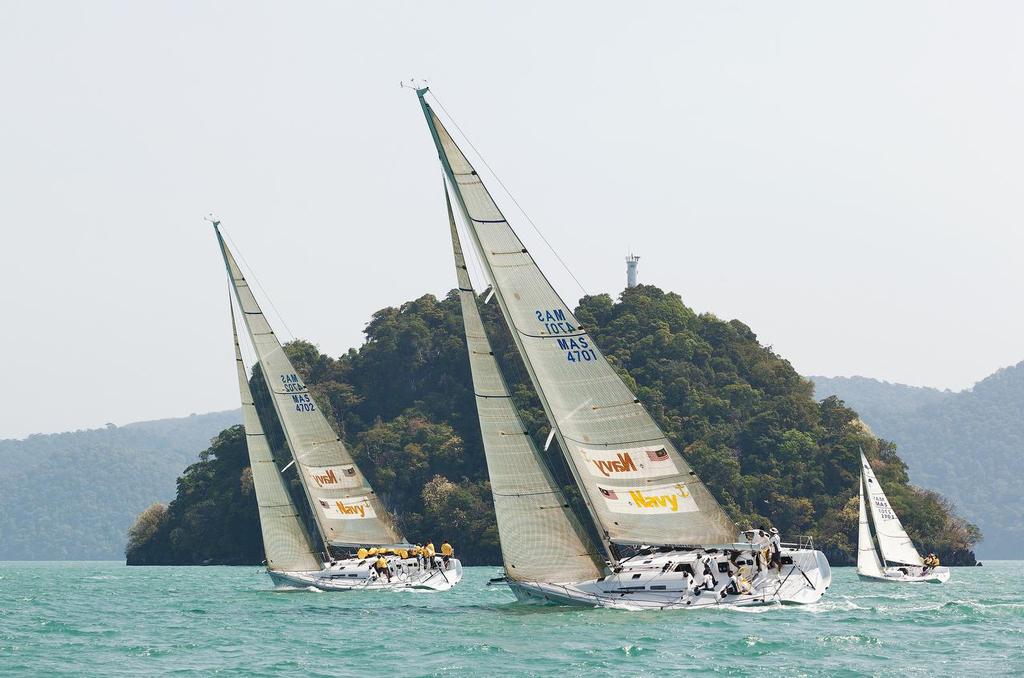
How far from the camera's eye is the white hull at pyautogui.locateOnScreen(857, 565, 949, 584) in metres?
66.0

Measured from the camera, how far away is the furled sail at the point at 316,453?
54.1 metres

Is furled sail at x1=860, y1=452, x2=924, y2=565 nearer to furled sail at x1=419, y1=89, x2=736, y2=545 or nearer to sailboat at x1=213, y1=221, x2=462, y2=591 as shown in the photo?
sailboat at x1=213, y1=221, x2=462, y2=591

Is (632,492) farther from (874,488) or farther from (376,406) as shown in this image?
(376,406)

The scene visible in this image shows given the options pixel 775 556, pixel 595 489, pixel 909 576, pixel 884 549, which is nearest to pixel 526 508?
pixel 595 489

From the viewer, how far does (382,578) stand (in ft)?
173

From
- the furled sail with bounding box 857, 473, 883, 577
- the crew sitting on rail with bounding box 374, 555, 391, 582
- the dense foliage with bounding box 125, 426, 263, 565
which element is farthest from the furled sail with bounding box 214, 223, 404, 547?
the dense foliage with bounding box 125, 426, 263, 565

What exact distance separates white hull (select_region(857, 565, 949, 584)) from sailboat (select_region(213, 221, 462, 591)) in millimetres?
22293

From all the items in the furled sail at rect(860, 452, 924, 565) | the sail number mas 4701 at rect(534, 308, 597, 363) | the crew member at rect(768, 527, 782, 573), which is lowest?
the crew member at rect(768, 527, 782, 573)

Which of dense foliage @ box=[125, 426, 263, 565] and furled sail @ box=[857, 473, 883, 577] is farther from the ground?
dense foliage @ box=[125, 426, 263, 565]

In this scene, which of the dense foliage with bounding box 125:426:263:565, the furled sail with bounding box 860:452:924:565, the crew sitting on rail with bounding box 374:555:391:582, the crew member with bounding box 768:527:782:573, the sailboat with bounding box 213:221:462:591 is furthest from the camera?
the dense foliage with bounding box 125:426:263:565

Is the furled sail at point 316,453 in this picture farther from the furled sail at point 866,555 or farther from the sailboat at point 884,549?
the sailboat at point 884,549

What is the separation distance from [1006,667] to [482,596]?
938 inches

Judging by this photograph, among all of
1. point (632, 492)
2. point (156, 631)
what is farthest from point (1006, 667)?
point (156, 631)

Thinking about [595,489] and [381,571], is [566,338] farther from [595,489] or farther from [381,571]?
[381,571]
